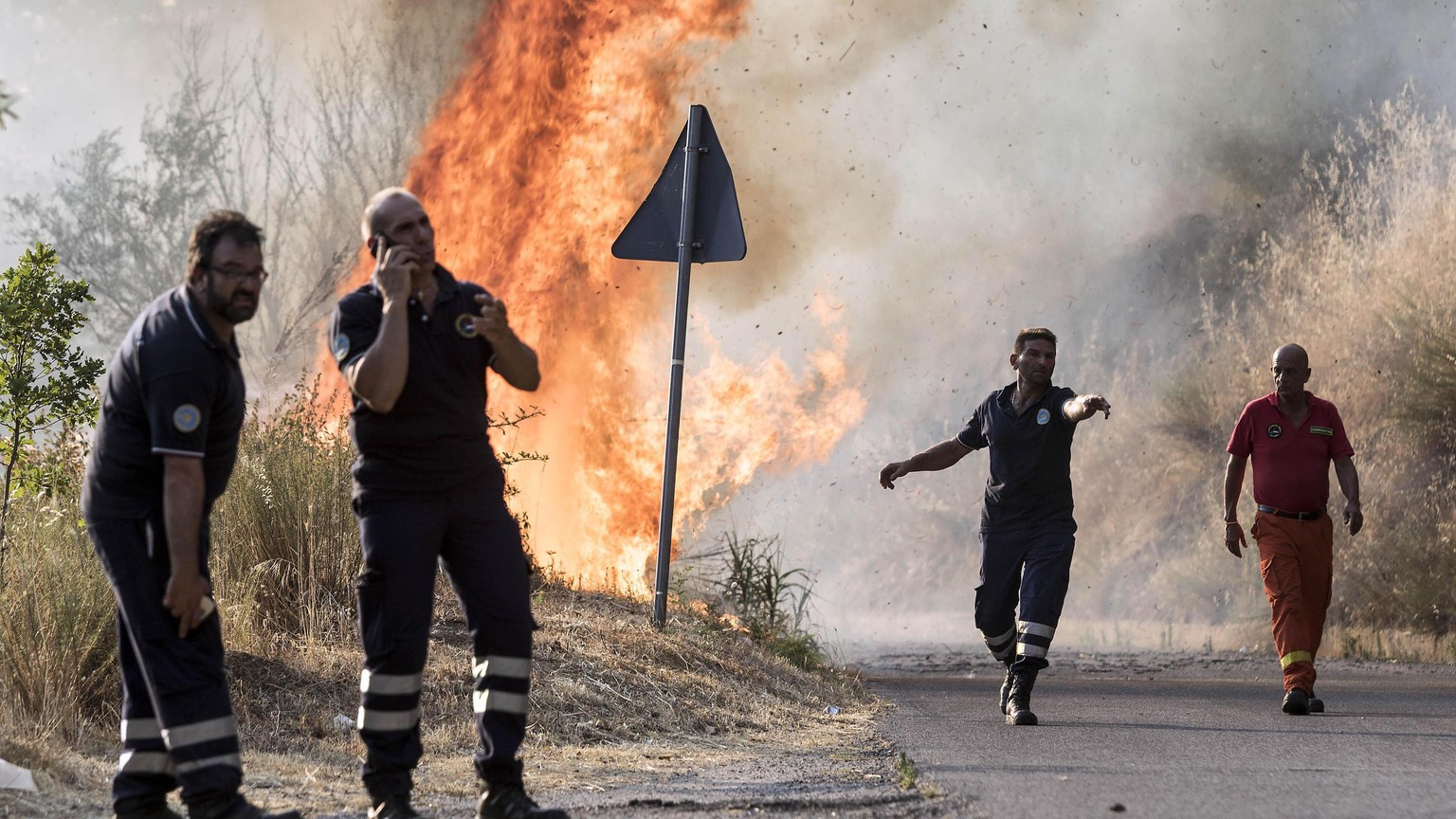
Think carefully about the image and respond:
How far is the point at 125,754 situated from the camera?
13.7 feet

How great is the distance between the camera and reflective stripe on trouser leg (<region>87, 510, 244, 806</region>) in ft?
13.1

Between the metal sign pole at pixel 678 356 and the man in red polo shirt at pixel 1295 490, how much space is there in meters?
2.92

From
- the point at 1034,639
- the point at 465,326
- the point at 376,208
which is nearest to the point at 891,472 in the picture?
the point at 1034,639

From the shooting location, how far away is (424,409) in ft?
14.3

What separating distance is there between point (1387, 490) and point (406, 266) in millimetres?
11012

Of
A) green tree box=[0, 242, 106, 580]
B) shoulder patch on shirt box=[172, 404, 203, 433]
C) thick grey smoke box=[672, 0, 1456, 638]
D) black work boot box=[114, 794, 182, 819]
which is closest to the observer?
shoulder patch on shirt box=[172, 404, 203, 433]

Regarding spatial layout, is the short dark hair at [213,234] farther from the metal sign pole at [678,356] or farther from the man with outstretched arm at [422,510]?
the metal sign pole at [678,356]

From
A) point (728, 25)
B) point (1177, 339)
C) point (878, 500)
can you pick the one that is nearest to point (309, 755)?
point (728, 25)

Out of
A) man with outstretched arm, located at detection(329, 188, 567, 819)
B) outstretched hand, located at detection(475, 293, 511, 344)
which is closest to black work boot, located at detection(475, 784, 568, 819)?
man with outstretched arm, located at detection(329, 188, 567, 819)

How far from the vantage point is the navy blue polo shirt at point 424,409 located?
4363 mm

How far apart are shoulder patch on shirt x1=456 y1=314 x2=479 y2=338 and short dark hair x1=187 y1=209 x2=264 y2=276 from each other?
58cm

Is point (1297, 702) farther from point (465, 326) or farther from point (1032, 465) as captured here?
point (465, 326)

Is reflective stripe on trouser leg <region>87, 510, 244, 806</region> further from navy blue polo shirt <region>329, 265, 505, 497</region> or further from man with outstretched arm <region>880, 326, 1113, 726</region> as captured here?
man with outstretched arm <region>880, 326, 1113, 726</region>

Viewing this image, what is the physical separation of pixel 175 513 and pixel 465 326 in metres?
0.94
